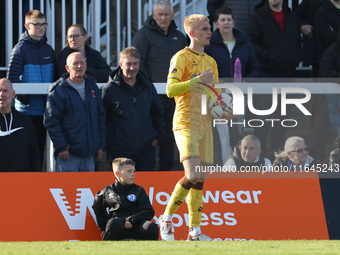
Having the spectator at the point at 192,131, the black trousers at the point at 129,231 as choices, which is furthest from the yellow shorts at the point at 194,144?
the black trousers at the point at 129,231

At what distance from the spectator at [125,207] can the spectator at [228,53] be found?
2.23 m

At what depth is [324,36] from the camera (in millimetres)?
12625

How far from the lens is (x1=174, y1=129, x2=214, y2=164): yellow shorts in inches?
355

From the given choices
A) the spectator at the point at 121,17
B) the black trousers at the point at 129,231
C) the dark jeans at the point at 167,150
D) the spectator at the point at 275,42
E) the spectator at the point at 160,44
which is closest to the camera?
the black trousers at the point at 129,231

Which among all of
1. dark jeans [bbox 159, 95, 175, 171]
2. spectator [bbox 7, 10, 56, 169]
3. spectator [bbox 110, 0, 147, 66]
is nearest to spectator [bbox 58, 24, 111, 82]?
spectator [bbox 7, 10, 56, 169]

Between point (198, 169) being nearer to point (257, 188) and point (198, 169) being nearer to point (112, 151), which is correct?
point (257, 188)

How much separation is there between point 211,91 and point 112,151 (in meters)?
2.20

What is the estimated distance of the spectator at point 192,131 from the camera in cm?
902

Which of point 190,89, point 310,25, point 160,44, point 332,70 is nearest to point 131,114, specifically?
point 160,44

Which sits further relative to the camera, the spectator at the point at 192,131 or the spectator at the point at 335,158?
the spectator at the point at 335,158

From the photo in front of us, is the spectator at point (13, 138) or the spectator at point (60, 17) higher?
the spectator at point (60, 17)

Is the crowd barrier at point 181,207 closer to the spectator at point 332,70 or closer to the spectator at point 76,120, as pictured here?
the spectator at point 76,120

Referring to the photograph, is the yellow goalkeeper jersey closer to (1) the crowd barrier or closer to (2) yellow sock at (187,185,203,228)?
(2) yellow sock at (187,185,203,228)

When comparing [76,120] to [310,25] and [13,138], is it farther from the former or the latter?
[310,25]
